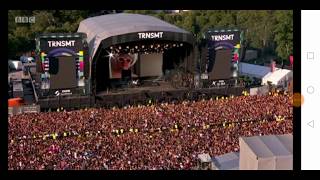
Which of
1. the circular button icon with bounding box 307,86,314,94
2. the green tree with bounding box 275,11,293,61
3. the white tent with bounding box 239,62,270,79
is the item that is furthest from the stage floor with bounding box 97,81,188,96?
the circular button icon with bounding box 307,86,314,94

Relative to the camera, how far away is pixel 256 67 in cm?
3728

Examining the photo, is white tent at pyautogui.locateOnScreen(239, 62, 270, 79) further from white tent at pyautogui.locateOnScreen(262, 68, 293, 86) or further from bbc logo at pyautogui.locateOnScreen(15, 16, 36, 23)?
bbc logo at pyautogui.locateOnScreen(15, 16, 36, 23)

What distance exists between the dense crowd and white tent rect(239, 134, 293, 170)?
3910 millimetres

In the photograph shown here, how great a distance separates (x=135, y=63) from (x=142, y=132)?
14.0 m

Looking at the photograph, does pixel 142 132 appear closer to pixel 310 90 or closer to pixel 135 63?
pixel 135 63

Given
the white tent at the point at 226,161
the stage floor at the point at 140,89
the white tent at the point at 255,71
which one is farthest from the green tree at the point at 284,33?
the white tent at the point at 226,161

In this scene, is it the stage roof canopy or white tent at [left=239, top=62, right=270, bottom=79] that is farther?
white tent at [left=239, top=62, right=270, bottom=79]

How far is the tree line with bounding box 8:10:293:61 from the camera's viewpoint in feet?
136

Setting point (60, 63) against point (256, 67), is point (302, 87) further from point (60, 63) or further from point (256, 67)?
point (256, 67)

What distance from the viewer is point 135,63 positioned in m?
35.3

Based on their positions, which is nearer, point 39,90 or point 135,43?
point 39,90

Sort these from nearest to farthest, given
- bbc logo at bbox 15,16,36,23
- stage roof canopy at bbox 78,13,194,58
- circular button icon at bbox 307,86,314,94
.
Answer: circular button icon at bbox 307,86,314,94 < stage roof canopy at bbox 78,13,194,58 < bbc logo at bbox 15,16,36,23
